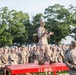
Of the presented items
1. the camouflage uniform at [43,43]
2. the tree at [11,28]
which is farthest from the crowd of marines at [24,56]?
the tree at [11,28]

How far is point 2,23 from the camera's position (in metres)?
51.2

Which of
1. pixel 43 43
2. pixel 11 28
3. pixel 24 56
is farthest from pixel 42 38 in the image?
pixel 11 28

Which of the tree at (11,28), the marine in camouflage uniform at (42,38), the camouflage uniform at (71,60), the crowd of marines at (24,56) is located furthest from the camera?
the tree at (11,28)

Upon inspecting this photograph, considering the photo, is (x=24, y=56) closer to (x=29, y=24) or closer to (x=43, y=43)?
(x=43, y=43)

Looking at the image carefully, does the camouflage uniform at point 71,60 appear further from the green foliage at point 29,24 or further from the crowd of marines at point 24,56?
the green foliage at point 29,24

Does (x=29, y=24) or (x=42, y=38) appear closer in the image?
(x=42, y=38)

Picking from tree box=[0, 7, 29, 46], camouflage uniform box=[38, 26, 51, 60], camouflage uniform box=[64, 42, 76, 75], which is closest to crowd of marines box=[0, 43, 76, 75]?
camouflage uniform box=[38, 26, 51, 60]

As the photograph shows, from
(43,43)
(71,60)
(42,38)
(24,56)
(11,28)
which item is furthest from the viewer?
(11,28)

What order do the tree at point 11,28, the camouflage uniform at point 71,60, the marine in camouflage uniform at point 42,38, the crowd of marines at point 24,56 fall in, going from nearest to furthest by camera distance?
the camouflage uniform at point 71,60
the marine in camouflage uniform at point 42,38
the crowd of marines at point 24,56
the tree at point 11,28

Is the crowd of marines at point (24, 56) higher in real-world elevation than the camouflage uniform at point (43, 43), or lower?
lower

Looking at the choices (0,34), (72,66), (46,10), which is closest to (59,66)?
(72,66)

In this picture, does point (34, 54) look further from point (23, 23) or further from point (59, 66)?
point (23, 23)

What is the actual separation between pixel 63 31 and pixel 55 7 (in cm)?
550

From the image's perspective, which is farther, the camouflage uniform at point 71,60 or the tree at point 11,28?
the tree at point 11,28
